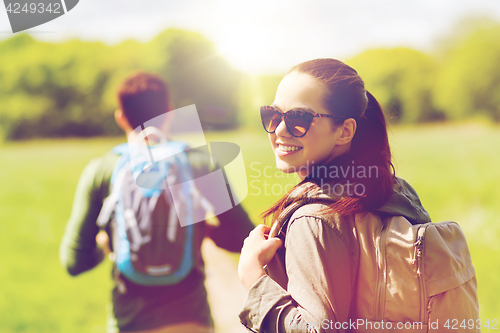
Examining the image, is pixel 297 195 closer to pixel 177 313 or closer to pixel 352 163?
pixel 352 163

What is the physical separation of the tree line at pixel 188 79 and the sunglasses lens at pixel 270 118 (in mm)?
7455

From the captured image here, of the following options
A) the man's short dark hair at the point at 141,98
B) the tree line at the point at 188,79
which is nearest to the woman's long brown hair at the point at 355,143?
the man's short dark hair at the point at 141,98

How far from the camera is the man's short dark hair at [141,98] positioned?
88.8 inches

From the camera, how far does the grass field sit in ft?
14.6

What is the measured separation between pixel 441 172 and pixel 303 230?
27.9ft

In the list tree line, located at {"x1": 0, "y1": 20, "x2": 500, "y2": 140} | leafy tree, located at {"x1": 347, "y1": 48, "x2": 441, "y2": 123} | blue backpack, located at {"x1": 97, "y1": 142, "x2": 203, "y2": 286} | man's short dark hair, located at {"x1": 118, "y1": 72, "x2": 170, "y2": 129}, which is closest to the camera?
blue backpack, located at {"x1": 97, "y1": 142, "x2": 203, "y2": 286}

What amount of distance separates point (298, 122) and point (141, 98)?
142cm

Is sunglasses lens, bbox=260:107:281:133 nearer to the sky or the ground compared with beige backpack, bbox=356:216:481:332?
nearer to the sky

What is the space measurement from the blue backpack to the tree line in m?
6.71

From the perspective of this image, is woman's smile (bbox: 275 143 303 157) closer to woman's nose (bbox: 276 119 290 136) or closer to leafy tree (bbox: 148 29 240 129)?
woman's nose (bbox: 276 119 290 136)

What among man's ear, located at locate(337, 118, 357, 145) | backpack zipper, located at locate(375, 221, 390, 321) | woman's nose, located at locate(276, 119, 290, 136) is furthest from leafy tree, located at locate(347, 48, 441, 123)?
backpack zipper, located at locate(375, 221, 390, 321)

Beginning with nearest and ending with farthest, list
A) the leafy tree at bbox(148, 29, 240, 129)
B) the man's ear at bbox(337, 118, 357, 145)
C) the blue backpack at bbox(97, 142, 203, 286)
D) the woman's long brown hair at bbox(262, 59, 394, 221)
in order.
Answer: the woman's long brown hair at bbox(262, 59, 394, 221) < the man's ear at bbox(337, 118, 357, 145) < the blue backpack at bbox(97, 142, 203, 286) < the leafy tree at bbox(148, 29, 240, 129)

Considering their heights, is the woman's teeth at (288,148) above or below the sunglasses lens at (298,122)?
below

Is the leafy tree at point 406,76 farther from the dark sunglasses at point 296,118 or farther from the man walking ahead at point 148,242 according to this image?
the dark sunglasses at point 296,118
